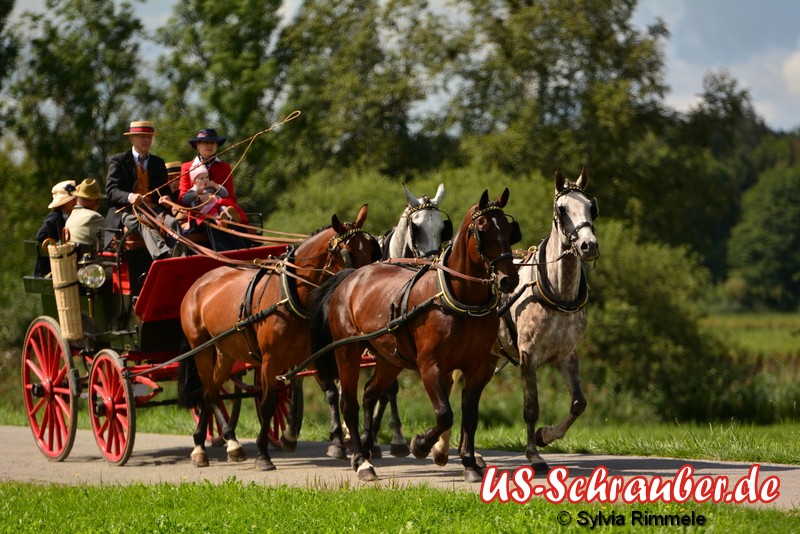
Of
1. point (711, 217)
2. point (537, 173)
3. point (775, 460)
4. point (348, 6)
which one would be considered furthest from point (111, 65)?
point (775, 460)

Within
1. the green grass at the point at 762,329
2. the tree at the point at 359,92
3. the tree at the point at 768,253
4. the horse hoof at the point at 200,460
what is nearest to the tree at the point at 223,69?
the tree at the point at 359,92

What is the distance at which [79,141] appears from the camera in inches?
1390

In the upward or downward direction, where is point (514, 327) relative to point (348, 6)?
downward

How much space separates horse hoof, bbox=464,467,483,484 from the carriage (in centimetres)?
303

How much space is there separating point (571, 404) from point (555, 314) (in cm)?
74

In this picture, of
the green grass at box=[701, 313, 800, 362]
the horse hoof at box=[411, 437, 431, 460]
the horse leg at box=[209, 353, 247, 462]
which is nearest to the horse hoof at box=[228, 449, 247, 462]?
the horse leg at box=[209, 353, 247, 462]

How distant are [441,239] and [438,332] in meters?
1.88

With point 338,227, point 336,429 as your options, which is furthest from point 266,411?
point 338,227

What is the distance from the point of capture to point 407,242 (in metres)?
10.8

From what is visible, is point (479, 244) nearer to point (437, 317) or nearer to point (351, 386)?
point (437, 317)

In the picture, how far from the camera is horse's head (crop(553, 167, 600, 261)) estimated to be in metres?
9.11

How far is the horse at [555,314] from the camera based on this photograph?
30.9ft

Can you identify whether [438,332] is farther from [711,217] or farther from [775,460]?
[711,217]

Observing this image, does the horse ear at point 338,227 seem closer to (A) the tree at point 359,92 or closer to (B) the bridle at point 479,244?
(B) the bridle at point 479,244
